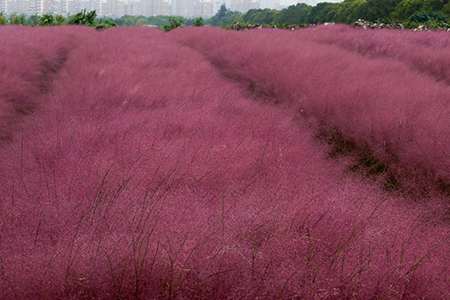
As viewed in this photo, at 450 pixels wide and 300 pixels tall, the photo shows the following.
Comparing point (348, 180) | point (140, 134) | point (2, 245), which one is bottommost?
point (2, 245)

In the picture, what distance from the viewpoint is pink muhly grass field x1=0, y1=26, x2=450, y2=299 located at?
1.08 metres

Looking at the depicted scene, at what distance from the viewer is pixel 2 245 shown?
1176 millimetres

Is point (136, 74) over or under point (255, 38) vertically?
under

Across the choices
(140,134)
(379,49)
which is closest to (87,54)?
(140,134)

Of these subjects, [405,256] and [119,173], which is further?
[119,173]

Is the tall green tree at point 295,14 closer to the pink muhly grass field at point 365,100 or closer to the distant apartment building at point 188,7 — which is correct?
the pink muhly grass field at point 365,100

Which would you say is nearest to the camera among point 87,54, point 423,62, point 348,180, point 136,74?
point 348,180

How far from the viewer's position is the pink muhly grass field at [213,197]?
108cm

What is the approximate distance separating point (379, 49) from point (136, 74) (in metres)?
4.59

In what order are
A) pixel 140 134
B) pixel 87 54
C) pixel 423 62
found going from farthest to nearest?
pixel 87 54, pixel 423 62, pixel 140 134

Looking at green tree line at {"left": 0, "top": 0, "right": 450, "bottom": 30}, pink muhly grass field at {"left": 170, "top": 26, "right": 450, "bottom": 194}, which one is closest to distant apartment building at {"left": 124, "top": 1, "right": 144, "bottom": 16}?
green tree line at {"left": 0, "top": 0, "right": 450, "bottom": 30}

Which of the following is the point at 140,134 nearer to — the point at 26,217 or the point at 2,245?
the point at 26,217

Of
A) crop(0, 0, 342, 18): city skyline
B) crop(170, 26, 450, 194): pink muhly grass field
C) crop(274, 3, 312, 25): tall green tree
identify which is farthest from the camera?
crop(0, 0, 342, 18): city skyline

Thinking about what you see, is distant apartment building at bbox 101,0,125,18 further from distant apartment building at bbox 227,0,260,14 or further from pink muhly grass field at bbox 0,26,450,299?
pink muhly grass field at bbox 0,26,450,299
